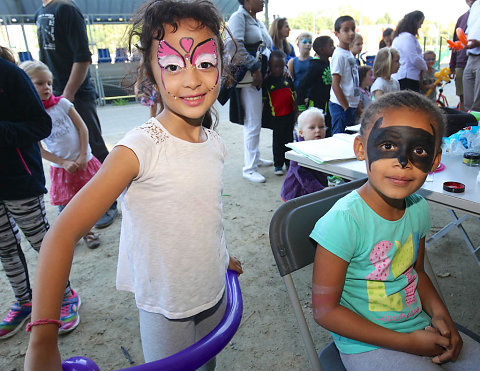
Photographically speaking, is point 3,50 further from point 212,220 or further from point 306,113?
point 306,113

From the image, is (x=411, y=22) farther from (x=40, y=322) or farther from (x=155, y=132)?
(x=40, y=322)

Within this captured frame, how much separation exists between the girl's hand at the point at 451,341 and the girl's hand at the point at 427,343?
15 mm

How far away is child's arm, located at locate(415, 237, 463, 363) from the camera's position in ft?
3.44

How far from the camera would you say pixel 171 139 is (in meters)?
0.97

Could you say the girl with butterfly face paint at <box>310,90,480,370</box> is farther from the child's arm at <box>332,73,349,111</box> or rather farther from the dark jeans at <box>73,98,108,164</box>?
the dark jeans at <box>73,98,108,164</box>

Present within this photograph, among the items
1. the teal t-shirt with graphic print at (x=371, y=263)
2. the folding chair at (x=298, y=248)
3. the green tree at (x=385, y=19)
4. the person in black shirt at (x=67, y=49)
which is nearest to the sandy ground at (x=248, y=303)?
the folding chair at (x=298, y=248)

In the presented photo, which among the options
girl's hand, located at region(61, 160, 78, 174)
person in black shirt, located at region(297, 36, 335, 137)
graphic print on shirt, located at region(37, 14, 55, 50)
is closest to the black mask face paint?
girl's hand, located at region(61, 160, 78, 174)

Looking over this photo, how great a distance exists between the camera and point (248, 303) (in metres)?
2.17

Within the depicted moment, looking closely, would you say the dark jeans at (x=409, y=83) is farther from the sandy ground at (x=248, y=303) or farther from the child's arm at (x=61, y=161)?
the child's arm at (x=61, y=161)

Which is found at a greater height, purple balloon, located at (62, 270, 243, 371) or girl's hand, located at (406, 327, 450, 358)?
purple balloon, located at (62, 270, 243, 371)

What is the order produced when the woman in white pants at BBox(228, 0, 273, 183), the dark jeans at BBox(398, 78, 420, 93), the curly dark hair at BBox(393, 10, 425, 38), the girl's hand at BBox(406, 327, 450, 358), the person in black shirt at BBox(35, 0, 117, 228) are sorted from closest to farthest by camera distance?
1. the girl's hand at BBox(406, 327, 450, 358)
2. the person in black shirt at BBox(35, 0, 117, 228)
3. the woman in white pants at BBox(228, 0, 273, 183)
4. the curly dark hair at BBox(393, 10, 425, 38)
5. the dark jeans at BBox(398, 78, 420, 93)

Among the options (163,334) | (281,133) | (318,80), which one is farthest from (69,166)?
(318,80)

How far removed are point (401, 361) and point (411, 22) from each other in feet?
15.7

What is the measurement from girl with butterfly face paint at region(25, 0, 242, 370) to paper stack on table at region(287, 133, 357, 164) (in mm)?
814
